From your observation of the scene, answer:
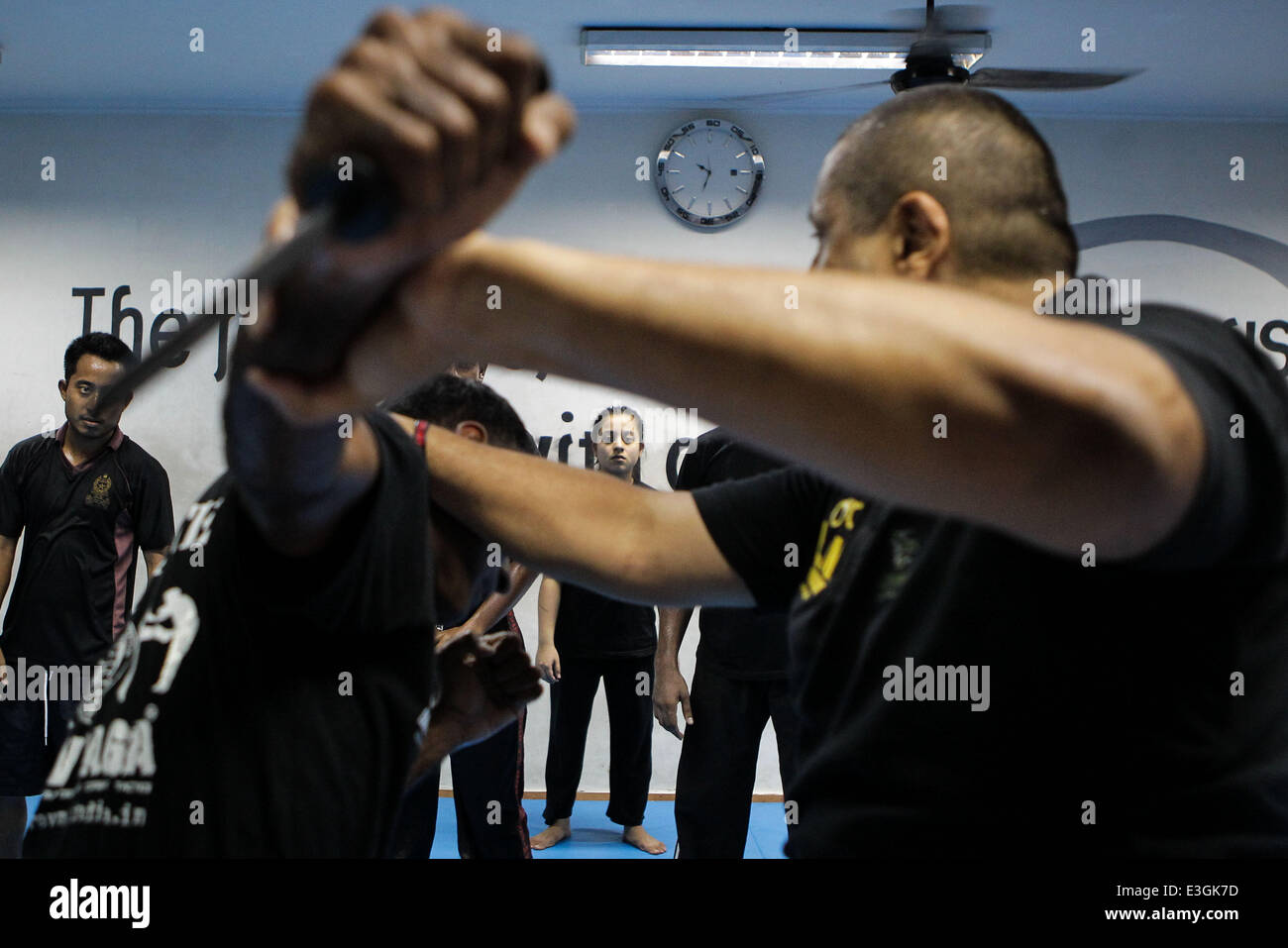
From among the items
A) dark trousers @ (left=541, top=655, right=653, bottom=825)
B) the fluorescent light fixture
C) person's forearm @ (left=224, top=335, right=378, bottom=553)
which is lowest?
dark trousers @ (left=541, top=655, right=653, bottom=825)

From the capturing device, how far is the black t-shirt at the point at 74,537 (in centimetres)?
363

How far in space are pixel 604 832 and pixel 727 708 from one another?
1395mm

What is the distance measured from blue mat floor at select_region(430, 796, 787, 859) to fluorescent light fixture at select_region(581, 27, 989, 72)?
3562mm

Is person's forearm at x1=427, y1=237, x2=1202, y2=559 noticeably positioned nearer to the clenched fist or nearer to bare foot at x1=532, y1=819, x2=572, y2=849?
the clenched fist

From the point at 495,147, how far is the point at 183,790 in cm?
66

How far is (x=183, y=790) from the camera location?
2.78 ft

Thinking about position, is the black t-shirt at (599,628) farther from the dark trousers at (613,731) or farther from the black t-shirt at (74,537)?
the black t-shirt at (74,537)

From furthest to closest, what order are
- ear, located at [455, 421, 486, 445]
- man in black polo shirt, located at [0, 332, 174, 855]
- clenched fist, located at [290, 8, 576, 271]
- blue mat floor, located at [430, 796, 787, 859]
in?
blue mat floor, located at [430, 796, 787, 859], man in black polo shirt, located at [0, 332, 174, 855], ear, located at [455, 421, 486, 445], clenched fist, located at [290, 8, 576, 271]

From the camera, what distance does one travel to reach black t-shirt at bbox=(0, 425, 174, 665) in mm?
3633

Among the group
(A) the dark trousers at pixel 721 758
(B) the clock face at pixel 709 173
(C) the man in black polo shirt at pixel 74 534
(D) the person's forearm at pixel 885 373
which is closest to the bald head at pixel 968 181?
(D) the person's forearm at pixel 885 373

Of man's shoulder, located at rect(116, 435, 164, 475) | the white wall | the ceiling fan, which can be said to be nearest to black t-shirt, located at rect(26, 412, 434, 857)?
man's shoulder, located at rect(116, 435, 164, 475)

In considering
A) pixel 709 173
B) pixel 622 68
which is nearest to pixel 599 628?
pixel 709 173

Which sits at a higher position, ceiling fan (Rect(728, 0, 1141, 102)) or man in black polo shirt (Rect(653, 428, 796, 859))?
ceiling fan (Rect(728, 0, 1141, 102))

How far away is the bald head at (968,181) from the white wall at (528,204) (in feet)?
15.0
